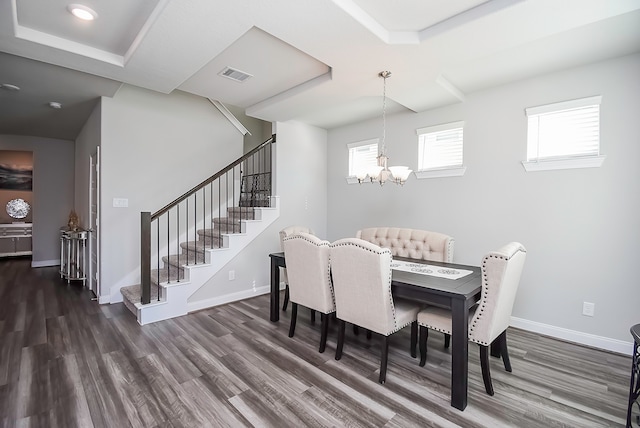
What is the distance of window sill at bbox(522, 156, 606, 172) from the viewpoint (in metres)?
2.88

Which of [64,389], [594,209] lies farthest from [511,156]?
[64,389]

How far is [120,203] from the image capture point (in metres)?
4.05

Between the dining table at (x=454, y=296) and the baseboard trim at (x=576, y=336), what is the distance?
37.1 inches

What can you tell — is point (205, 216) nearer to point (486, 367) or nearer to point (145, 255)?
point (145, 255)

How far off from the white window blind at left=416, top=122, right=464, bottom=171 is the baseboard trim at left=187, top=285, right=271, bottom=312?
3.00 m

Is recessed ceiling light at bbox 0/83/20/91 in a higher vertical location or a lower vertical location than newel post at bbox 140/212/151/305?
higher

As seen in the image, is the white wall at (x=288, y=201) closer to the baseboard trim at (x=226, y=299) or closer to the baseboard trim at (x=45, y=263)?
the baseboard trim at (x=226, y=299)

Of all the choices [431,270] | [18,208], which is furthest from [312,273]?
[18,208]

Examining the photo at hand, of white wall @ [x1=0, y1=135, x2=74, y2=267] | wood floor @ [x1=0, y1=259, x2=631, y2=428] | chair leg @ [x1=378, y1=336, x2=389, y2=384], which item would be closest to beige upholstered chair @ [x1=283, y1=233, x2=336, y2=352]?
wood floor @ [x1=0, y1=259, x2=631, y2=428]

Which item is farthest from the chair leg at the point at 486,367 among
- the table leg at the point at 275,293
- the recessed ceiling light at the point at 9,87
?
the recessed ceiling light at the point at 9,87

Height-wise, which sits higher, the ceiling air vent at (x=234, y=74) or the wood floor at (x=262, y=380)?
the ceiling air vent at (x=234, y=74)

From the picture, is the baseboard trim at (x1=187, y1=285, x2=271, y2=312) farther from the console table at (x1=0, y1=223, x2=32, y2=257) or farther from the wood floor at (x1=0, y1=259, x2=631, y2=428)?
the console table at (x1=0, y1=223, x2=32, y2=257)

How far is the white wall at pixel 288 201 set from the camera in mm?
4211

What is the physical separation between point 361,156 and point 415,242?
206cm
